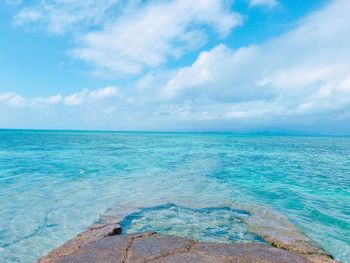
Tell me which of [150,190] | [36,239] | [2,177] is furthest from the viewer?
[2,177]

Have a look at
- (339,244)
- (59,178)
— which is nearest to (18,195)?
(59,178)

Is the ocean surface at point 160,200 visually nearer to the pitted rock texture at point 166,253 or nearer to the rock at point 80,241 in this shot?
the rock at point 80,241

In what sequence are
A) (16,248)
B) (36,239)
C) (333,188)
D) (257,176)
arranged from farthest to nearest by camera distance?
1. (257,176)
2. (333,188)
3. (36,239)
4. (16,248)

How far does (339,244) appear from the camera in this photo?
831 centimetres

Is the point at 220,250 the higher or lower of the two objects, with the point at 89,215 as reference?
higher

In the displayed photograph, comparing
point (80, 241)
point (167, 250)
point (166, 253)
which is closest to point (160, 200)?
point (80, 241)

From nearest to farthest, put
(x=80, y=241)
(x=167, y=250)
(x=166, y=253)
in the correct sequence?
(x=166, y=253) → (x=167, y=250) → (x=80, y=241)

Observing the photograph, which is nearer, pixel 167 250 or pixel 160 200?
pixel 167 250

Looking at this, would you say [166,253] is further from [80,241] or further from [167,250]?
[80,241]

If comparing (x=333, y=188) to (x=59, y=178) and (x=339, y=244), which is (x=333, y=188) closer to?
(x=339, y=244)

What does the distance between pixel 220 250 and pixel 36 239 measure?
5.25 metres

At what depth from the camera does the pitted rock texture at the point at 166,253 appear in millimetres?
5543

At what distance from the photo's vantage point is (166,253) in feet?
19.2

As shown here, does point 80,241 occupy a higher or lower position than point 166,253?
lower
